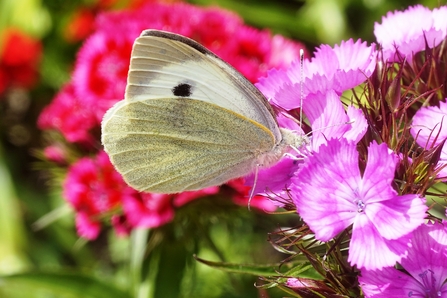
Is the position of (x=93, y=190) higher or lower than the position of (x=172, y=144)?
lower

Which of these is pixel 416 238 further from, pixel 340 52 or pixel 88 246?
pixel 88 246

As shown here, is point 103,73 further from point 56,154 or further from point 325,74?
point 325,74

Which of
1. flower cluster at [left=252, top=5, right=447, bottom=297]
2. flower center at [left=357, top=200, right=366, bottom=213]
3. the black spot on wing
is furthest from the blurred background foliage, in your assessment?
flower center at [left=357, top=200, right=366, bottom=213]

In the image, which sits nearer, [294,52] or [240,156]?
[240,156]

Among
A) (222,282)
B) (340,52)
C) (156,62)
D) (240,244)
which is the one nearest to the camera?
(340,52)

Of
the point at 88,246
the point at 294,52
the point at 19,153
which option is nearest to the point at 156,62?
the point at 294,52

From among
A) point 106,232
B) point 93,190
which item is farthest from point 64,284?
point 106,232

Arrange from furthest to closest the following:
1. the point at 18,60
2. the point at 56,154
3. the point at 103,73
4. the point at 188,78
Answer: the point at 18,60 → the point at 56,154 → the point at 103,73 → the point at 188,78
